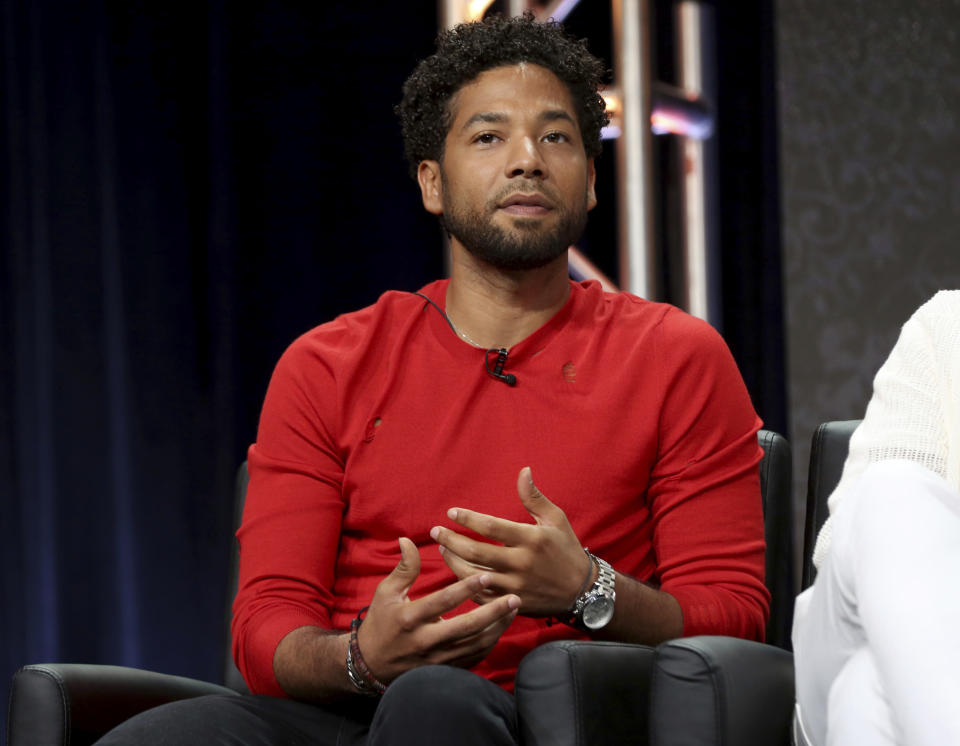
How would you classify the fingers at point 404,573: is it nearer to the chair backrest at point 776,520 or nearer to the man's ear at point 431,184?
the chair backrest at point 776,520

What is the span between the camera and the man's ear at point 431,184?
1826 millimetres

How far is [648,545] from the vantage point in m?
1.56

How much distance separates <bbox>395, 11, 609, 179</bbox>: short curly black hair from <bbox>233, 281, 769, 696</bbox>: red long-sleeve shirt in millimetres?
352

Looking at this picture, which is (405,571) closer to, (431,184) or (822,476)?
(822,476)

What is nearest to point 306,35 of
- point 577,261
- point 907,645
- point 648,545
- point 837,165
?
point 577,261

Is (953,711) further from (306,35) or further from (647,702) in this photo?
(306,35)

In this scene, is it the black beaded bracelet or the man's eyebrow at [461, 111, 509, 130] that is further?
the man's eyebrow at [461, 111, 509, 130]

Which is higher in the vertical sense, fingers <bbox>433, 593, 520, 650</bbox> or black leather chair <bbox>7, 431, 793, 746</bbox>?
fingers <bbox>433, 593, 520, 650</bbox>

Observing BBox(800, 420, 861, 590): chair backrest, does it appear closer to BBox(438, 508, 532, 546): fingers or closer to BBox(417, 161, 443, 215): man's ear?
BBox(438, 508, 532, 546): fingers

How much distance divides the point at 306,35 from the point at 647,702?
6.56 ft

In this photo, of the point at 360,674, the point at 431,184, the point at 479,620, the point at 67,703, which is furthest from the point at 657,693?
the point at 431,184

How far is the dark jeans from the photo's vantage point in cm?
111

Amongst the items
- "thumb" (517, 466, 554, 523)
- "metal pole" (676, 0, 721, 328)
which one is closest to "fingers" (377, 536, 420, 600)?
"thumb" (517, 466, 554, 523)

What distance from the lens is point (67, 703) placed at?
4.55 feet
